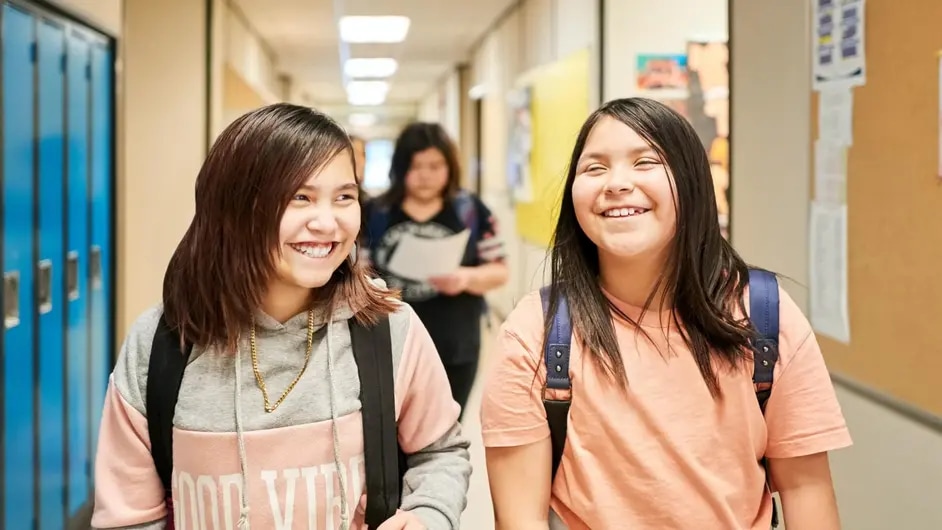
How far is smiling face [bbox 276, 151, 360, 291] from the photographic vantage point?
1378mm

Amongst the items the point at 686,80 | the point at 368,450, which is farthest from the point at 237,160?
the point at 686,80

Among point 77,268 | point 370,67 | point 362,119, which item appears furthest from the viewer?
point 362,119

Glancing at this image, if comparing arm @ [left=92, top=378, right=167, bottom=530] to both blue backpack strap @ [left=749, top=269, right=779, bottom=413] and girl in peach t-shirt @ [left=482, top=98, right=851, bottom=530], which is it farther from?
blue backpack strap @ [left=749, top=269, right=779, bottom=413]

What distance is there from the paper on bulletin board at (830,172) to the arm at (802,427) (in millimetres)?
1228

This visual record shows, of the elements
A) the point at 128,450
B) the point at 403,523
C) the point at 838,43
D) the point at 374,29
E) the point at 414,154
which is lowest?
the point at 403,523

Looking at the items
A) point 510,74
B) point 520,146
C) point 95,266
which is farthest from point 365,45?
point 95,266

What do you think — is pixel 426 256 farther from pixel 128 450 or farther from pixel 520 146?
pixel 520 146

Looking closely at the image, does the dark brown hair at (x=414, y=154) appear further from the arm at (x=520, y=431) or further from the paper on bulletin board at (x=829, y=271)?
the arm at (x=520, y=431)

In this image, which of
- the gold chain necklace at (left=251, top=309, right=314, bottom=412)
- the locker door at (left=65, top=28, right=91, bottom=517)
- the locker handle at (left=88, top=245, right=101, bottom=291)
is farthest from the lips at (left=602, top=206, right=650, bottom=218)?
the locker handle at (left=88, top=245, right=101, bottom=291)

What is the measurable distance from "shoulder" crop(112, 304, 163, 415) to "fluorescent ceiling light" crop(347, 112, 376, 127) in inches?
843

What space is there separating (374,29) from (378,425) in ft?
29.0

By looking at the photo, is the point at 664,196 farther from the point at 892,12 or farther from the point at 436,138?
the point at 436,138

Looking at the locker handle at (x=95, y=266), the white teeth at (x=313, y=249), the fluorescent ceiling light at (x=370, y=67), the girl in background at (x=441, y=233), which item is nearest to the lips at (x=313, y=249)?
the white teeth at (x=313, y=249)

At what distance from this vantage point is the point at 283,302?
1448 mm
